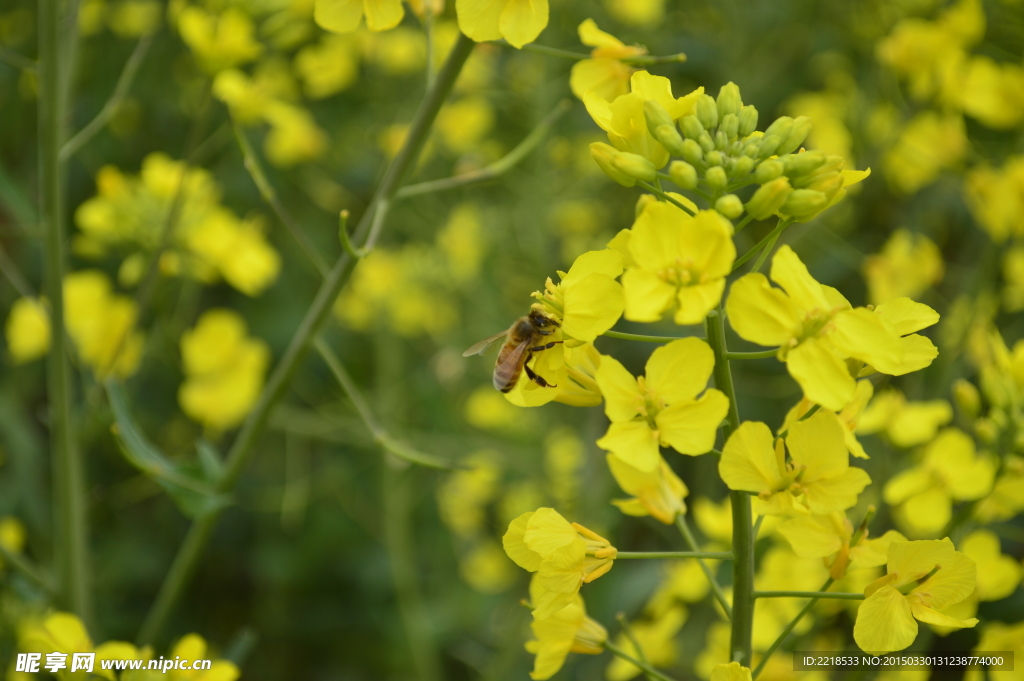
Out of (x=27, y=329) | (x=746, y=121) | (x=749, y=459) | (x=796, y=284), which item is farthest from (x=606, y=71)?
(x=27, y=329)

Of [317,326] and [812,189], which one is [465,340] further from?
[812,189]

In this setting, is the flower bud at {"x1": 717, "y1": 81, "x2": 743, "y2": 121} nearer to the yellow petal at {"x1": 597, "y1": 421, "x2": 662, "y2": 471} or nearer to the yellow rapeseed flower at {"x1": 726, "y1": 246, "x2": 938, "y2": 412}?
the yellow rapeseed flower at {"x1": 726, "y1": 246, "x2": 938, "y2": 412}

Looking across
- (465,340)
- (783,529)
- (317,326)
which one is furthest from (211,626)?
(783,529)

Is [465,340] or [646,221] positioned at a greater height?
[646,221]

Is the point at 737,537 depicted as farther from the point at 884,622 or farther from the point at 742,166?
the point at 742,166

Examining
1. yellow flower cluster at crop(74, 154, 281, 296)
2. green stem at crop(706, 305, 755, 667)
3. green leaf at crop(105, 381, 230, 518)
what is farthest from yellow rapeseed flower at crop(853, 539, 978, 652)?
yellow flower cluster at crop(74, 154, 281, 296)
